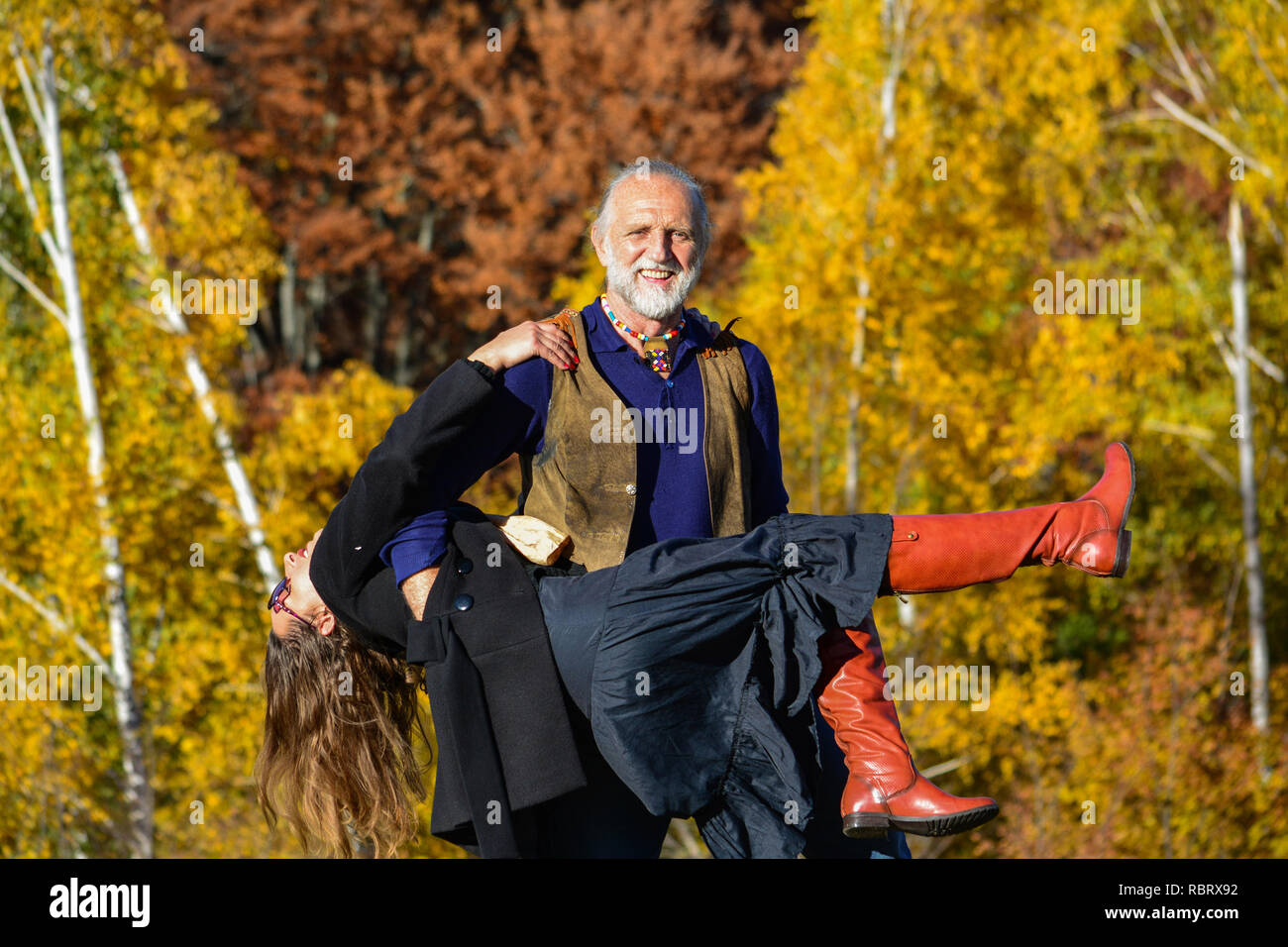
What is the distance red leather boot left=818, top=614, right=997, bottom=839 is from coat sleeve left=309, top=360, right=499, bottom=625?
84 centimetres

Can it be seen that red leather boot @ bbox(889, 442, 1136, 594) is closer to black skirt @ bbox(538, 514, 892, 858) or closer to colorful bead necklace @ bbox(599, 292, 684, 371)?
black skirt @ bbox(538, 514, 892, 858)

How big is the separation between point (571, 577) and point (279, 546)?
975 cm

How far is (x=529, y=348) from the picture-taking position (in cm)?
314

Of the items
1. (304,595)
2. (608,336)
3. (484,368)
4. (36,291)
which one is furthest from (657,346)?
(36,291)

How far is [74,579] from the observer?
487 inches

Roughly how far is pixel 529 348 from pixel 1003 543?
103cm

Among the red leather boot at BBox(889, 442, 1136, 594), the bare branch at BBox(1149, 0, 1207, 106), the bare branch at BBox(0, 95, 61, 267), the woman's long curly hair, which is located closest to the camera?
the red leather boot at BBox(889, 442, 1136, 594)

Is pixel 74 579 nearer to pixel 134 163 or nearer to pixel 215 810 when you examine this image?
pixel 215 810

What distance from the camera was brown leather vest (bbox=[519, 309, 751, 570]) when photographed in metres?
3.21

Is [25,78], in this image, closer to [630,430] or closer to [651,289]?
[651,289]

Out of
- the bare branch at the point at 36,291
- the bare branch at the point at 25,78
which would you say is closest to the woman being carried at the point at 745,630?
the bare branch at the point at 36,291

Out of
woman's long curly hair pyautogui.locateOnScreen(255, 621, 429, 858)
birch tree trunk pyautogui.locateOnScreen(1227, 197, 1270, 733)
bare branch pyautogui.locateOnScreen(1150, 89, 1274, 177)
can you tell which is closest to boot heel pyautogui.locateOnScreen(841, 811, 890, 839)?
woman's long curly hair pyautogui.locateOnScreen(255, 621, 429, 858)

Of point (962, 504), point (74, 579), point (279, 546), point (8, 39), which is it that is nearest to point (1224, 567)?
point (962, 504)

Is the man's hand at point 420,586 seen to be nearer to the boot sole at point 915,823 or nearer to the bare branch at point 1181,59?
the boot sole at point 915,823
